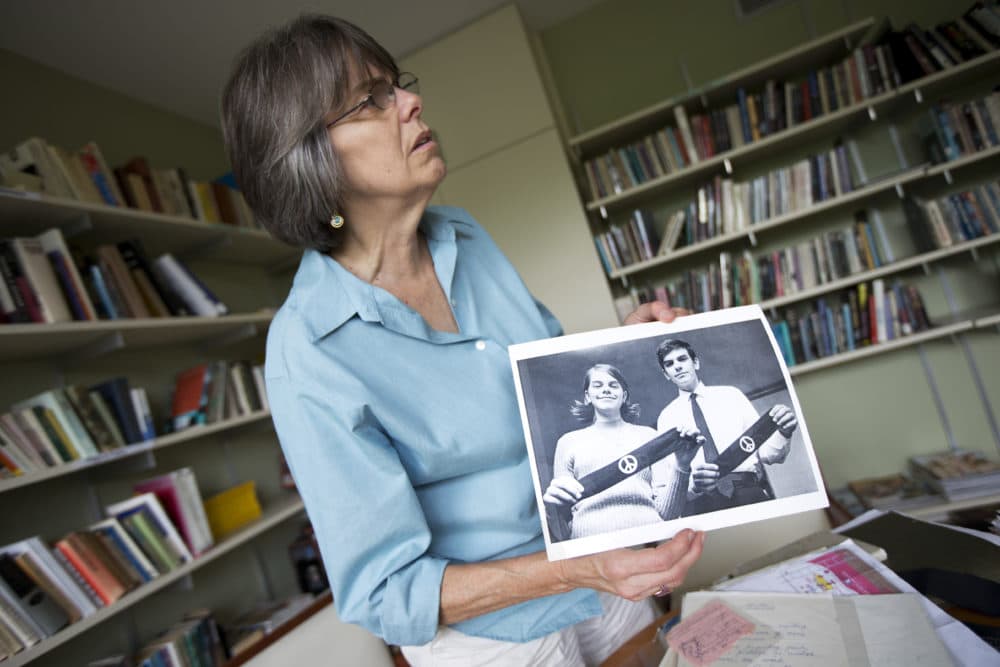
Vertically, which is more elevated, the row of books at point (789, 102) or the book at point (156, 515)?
the row of books at point (789, 102)

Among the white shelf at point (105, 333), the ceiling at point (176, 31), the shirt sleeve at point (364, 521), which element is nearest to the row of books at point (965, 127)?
the ceiling at point (176, 31)

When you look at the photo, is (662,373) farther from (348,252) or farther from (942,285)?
(942,285)

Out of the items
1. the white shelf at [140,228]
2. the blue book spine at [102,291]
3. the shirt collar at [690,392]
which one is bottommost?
the shirt collar at [690,392]

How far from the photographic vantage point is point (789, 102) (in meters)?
2.79

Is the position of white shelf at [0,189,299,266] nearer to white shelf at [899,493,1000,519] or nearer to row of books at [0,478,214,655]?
row of books at [0,478,214,655]

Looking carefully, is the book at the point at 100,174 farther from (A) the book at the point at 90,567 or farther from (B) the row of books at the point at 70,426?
(A) the book at the point at 90,567

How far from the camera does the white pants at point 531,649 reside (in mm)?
874

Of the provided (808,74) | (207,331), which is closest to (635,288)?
(808,74)

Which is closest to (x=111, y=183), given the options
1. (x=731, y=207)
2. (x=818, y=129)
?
(x=731, y=207)

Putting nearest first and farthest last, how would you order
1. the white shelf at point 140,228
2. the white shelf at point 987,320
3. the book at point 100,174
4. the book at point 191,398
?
the white shelf at point 140,228 < the book at point 100,174 < the book at point 191,398 < the white shelf at point 987,320

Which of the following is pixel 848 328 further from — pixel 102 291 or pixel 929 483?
pixel 102 291

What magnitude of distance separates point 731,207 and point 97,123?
129 inches

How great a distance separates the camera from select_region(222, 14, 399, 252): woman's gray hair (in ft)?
2.93

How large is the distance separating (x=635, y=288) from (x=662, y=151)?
778 millimetres
